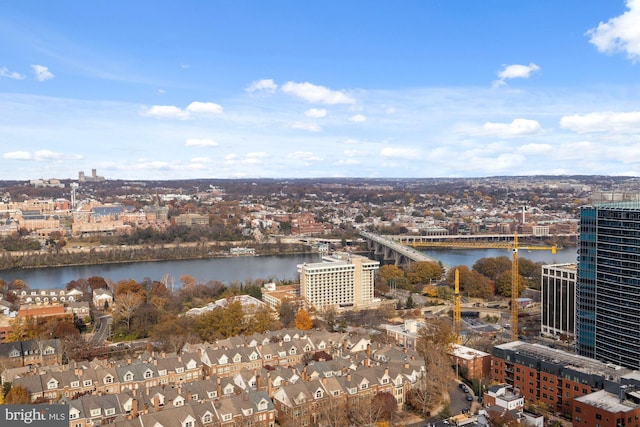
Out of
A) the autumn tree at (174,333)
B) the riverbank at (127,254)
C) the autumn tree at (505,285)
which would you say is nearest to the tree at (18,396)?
the autumn tree at (174,333)

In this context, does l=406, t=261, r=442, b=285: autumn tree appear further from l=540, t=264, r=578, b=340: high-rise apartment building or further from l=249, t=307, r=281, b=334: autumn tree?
l=249, t=307, r=281, b=334: autumn tree

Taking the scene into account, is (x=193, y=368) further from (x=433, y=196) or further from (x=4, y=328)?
(x=433, y=196)

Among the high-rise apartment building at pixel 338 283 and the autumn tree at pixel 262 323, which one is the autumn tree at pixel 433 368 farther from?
→ the high-rise apartment building at pixel 338 283

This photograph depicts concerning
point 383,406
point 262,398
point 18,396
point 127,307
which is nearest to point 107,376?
point 18,396

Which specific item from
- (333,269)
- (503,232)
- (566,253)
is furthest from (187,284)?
(503,232)

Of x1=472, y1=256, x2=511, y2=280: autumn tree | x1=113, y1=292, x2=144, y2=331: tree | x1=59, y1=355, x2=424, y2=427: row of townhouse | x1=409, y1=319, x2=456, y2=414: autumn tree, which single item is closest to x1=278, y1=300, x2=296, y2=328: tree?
x1=409, y1=319, x2=456, y2=414: autumn tree
